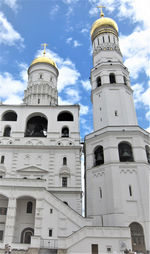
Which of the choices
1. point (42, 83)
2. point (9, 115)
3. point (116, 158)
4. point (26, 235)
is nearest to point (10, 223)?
point (26, 235)

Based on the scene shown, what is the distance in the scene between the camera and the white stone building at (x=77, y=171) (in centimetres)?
1962

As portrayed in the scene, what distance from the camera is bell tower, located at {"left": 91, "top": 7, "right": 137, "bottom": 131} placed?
95.1 ft

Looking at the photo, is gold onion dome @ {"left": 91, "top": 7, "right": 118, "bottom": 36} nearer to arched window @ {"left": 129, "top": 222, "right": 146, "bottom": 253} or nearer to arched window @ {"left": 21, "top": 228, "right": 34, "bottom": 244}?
arched window @ {"left": 129, "top": 222, "right": 146, "bottom": 253}

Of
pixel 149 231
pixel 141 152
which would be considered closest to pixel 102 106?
pixel 141 152

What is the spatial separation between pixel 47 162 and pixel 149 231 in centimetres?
1364

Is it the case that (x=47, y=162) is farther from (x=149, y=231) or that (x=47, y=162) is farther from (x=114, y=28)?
(x=114, y=28)

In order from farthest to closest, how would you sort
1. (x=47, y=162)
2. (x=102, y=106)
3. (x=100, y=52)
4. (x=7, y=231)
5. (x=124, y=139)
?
(x=100, y=52)
(x=102, y=106)
(x=47, y=162)
(x=124, y=139)
(x=7, y=231)

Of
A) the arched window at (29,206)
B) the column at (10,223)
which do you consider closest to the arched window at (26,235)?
the arched window at (29,206)

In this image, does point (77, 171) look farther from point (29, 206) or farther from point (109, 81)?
point (109, 81)

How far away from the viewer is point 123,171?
23844 millimetres

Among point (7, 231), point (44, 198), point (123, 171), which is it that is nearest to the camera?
point (7, 231)

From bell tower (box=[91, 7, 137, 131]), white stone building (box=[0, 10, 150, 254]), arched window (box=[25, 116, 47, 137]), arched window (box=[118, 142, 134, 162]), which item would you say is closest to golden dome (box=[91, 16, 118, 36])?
bell tower (box=[91, 7, 137, 131])

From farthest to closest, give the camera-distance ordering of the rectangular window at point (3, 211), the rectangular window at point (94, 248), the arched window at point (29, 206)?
1. the arched window at point (29, 206)
2. the rectangular window at point (3, 211)
3. the rectangular window at point (94, 248)

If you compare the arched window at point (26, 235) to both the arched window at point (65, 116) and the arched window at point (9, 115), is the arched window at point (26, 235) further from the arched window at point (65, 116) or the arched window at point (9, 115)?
the arched window at point (9, 115)
